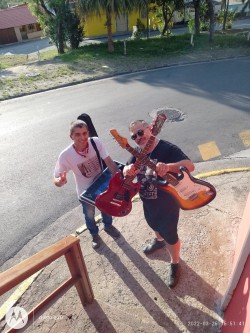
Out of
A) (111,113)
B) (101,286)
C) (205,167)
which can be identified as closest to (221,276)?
(101,286)

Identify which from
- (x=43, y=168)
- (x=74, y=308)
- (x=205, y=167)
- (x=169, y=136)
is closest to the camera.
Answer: (x=74, y=308)

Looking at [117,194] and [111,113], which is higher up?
[117,194]

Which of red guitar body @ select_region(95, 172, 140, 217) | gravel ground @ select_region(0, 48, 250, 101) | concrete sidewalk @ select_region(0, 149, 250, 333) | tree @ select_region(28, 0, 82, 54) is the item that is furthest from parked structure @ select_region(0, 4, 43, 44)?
red guitar body @ select_region(95, 172, 140, 217)

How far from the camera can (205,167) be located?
5820 millimetres

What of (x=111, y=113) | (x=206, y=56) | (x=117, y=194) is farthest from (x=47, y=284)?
(x=206, y=56)

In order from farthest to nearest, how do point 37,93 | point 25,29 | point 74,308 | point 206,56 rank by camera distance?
point 25,29 < point 206,56 < point 37,93 < point 74,308

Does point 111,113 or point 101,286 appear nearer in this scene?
point 101,286

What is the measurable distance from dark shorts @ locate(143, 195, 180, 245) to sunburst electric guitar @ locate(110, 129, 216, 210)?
0.12 meters

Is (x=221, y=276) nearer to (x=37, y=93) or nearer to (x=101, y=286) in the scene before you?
(x=101, y=286)

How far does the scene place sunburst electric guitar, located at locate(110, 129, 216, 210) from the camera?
2.67m

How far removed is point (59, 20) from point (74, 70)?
621cm

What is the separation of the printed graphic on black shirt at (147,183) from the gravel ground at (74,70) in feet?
31.6

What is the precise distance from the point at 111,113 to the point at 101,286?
6102 millimetres

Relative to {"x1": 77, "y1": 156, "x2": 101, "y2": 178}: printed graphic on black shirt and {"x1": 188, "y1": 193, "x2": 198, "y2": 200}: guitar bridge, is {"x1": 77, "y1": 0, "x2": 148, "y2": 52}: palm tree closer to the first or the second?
{"x1": 77, "y1": 156, "x2": 101, "y2": 178}: printed graphic on black shirt
